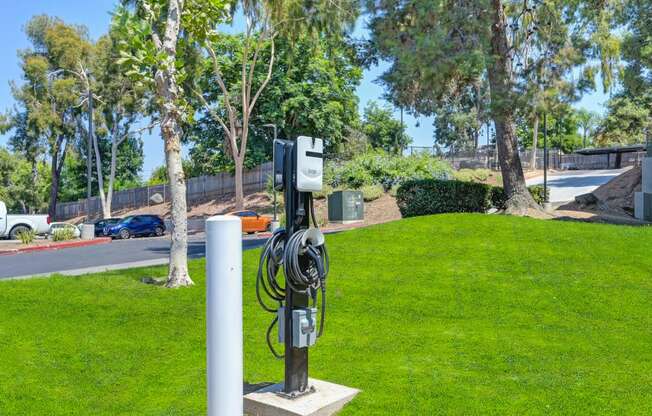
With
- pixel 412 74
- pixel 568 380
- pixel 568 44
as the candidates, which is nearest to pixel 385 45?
pixel 412 74

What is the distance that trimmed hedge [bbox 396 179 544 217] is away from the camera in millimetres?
17547

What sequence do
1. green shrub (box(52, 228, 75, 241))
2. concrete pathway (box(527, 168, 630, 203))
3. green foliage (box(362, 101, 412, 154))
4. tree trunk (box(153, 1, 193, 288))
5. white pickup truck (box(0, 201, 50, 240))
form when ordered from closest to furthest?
tree trunk (box(153, 1, 193, 288))
green shrub (box(52, 228, 75, 241))
white pickup truck (box(0, 201, 50, 240))
concrete pathway (box(527, 168, 630, 203))
green foliage (box(362, 101, 412, 154))

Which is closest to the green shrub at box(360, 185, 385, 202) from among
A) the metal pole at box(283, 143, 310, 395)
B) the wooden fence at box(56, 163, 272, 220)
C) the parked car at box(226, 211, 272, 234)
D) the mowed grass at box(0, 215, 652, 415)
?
the parked car at box(226, 211, 272, 234)

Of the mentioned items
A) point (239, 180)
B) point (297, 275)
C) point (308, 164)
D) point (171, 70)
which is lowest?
point (297, 275)

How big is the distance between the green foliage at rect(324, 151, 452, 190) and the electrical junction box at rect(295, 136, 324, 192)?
27.8 m

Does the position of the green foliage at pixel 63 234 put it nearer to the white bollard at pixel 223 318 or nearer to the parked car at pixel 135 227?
the parked car at pixel 135 227

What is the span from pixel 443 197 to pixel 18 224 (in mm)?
21821

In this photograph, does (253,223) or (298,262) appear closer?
(298,262)

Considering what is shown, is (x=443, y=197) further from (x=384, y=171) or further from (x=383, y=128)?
(x=383, y=128)

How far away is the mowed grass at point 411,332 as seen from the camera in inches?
218

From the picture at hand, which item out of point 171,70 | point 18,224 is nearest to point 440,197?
Answer: point 171,70

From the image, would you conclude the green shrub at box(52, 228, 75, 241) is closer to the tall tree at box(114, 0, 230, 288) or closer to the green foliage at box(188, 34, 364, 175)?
the green foliage at box(188, 34, 364, 175)

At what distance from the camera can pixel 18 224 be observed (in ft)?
93.1

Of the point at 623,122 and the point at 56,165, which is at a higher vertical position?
the point at 623,122
